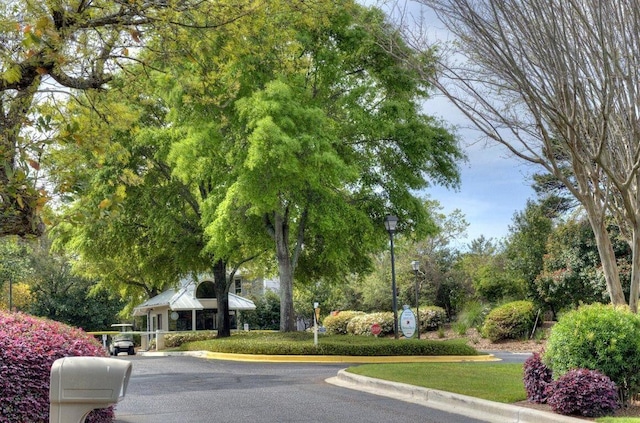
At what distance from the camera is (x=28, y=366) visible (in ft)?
24.0

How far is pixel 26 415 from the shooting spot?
23.6 feet

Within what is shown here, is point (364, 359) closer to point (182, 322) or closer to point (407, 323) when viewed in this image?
point (407, 323)

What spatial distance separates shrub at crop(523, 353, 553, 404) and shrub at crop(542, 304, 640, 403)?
25 cm

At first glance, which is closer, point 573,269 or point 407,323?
point 407,323

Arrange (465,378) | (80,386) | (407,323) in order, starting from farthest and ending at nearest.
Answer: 1. (407,323)
2. (465,378)
3. (80,386)

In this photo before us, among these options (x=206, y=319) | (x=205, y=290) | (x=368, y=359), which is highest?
(x=205, y=290)

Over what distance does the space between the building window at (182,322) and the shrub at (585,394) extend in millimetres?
39820

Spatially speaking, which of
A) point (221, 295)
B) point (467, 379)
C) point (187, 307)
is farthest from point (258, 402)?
point (187, 307)

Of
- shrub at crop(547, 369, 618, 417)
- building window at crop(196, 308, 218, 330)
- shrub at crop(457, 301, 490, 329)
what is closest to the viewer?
shrub at crop(547, 369, 618, 417)

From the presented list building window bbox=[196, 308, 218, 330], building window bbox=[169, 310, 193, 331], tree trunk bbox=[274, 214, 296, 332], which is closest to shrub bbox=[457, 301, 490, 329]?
tree trunk bbox=[274, 214, 296, 332]

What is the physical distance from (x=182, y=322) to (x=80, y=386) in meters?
44.2

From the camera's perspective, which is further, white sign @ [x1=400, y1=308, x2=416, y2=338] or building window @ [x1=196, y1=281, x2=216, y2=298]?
building window @ [x1=196, y1=281, x2=216, y2=298]

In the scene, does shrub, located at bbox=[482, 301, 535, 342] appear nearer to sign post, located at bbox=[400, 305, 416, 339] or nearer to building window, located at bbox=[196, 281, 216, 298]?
sign post, located at bbox=[400, 305, 416, 339]

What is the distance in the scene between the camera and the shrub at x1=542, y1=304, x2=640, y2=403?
8992 millimetres
